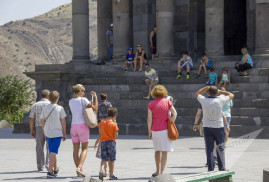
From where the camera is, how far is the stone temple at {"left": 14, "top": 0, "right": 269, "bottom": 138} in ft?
82.3

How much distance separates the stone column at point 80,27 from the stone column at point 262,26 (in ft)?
25.9

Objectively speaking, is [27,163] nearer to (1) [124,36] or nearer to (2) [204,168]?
(2) [204,168]

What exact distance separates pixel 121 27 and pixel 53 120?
1762 cm

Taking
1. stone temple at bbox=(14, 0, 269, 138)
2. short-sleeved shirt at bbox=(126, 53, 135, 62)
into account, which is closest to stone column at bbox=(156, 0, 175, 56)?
stone temple at bbox=(14, 0, 269, 138)

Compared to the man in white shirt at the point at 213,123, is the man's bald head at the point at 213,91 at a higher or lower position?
higher

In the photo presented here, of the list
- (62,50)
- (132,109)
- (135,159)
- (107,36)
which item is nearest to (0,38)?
(62,50)

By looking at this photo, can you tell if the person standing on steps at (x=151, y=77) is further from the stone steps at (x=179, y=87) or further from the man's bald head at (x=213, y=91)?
the man's bald head at (x=213, y=91)

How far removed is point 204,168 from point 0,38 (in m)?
110

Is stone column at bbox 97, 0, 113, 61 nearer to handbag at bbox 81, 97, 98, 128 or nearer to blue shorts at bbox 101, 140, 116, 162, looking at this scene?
handbag at bbox 81, 97, 98, 128

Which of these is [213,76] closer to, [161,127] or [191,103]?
[191,103]

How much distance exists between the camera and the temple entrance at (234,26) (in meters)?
33.4

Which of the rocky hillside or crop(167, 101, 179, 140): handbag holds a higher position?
the rocky hillside

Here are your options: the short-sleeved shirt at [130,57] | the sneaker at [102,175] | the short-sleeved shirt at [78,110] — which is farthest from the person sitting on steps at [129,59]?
the sneaker at [102,175]

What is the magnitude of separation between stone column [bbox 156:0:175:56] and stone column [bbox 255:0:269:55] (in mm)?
3800
